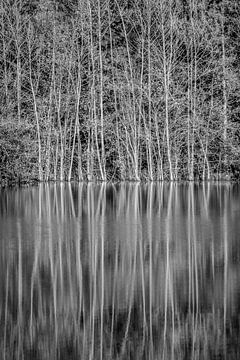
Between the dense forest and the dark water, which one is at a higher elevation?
the dense forest

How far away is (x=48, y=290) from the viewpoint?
9336mm

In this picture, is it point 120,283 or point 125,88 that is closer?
point 120,283

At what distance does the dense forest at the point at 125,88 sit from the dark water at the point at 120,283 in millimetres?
10269

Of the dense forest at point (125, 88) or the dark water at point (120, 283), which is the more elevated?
the dense forest at point (125, 88)

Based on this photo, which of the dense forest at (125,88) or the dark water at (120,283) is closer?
the dark water at (120,283)

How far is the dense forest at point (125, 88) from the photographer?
2858 centimetres

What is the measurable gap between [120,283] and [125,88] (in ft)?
65.0

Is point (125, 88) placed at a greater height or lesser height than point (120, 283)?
greater

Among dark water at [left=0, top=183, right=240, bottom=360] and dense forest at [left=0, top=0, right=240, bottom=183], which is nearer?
dark water at [left=0, top=183, right=240, bottom=360]

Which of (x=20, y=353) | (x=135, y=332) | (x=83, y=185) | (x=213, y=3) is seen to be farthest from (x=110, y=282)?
(x=213, y=3)

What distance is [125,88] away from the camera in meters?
29.1

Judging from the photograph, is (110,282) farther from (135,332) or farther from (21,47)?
(21,47)

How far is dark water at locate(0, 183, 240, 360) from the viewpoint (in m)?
7.27

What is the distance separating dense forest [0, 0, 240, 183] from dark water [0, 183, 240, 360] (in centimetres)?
1027
